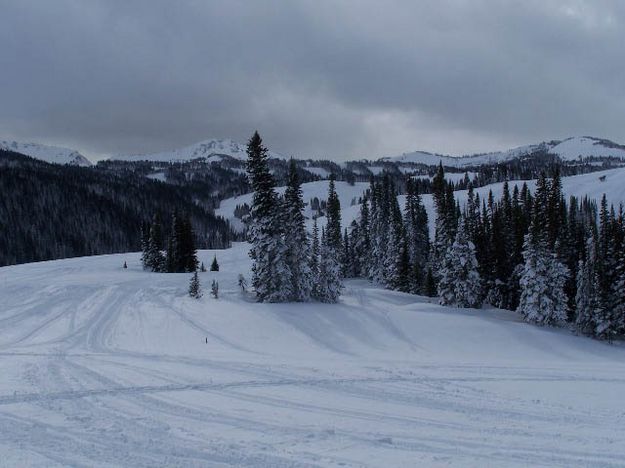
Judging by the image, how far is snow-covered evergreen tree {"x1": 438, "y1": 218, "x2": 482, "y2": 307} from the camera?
43000mm

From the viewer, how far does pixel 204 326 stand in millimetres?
28609

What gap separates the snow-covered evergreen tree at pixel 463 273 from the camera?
43000 mm

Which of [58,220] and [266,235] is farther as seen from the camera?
[58,220]

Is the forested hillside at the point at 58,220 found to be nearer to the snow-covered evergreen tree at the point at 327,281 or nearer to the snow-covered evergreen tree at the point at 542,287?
the snow-covered evergreen tree at the point at 327,281

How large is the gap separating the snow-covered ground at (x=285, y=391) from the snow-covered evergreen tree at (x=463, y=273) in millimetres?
9881

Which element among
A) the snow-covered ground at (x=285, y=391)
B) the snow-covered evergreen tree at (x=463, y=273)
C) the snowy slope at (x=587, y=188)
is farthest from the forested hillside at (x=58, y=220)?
the snow-covered ground at (x=285, y=391)

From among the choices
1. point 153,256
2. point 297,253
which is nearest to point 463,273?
point 297,253

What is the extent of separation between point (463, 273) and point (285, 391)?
3216cm

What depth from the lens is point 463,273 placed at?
43281 millimetres

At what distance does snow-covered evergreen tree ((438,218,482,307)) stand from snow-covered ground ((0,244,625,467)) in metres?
9.88

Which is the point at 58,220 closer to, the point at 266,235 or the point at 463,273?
the point at 266,235

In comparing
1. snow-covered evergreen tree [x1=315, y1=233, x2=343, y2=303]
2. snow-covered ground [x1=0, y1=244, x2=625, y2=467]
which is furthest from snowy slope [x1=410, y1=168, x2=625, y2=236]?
snow-covered ground [x1=0, y1=244, x2=625, y2=467]

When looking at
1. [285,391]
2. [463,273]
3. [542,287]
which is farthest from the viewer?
[463,273]

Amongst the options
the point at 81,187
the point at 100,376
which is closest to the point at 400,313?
the point at 100,376
